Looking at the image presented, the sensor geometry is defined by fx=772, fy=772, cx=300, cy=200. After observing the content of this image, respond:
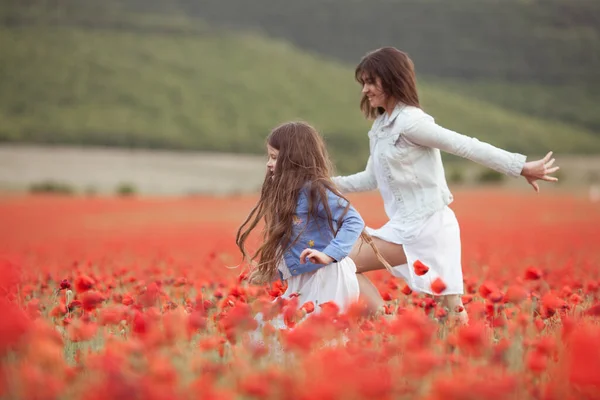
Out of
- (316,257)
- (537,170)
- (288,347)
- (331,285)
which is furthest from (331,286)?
(288,347)

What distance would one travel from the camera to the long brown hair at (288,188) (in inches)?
156

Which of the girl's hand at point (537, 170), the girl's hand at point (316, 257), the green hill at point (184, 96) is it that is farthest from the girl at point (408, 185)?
the green hill at point (184, 96)

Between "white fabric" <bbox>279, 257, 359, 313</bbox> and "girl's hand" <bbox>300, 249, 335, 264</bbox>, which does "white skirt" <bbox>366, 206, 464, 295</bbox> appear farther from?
"girl's hand" <bbox>300, 249, 335, 264</bbox>

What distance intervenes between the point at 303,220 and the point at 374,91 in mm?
960

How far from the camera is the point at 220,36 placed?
82.1 m

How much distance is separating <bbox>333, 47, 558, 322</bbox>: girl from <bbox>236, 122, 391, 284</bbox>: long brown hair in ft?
1.74

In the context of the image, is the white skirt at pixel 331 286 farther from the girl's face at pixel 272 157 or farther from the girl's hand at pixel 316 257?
the girl's face at pixel 272 157

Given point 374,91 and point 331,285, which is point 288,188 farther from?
point 374,91

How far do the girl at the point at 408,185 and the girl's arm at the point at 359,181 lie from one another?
230 millimetres

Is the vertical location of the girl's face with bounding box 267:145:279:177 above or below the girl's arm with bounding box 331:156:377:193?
above

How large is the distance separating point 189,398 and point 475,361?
107 cm

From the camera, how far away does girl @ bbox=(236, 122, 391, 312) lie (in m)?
3.94

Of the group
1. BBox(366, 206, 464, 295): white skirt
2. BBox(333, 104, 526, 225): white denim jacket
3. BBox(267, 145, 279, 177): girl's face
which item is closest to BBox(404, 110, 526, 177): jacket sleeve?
BBox(333, 104, 526, 225): white denim jacket

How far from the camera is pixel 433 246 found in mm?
4355
